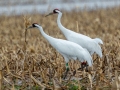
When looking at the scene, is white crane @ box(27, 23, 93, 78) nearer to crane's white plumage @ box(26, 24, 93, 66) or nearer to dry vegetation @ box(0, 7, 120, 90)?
crane's white plumage @ box(26, 24, 93, 66)

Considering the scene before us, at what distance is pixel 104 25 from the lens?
12898 millimetres

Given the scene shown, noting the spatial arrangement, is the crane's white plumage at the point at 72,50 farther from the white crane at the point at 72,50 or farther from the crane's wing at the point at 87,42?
the crane's wing at the point at 87,42

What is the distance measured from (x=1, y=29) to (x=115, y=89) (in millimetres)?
8516

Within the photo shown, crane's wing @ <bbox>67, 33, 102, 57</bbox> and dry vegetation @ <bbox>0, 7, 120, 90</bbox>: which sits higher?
crane's wing @ <bbox>67, 33, 102, 57</bbox>

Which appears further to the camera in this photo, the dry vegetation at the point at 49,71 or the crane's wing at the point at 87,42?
the crane's wing at the point at 87,42

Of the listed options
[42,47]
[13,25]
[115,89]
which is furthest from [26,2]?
[115,89]

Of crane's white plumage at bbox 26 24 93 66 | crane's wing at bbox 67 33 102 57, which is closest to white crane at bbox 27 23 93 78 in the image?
crane's white plumage at bbox 26 24 93 66

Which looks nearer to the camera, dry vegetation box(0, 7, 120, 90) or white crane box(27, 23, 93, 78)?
dry vegetation box(0, 7, 120, 90)

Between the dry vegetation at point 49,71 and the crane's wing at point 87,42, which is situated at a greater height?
the crane's wing at point 87,42

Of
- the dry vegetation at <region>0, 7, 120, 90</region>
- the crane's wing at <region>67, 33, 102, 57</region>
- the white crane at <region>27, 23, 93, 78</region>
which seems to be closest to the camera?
the dry vegetation at <region>0, 7, 120, 90</region>

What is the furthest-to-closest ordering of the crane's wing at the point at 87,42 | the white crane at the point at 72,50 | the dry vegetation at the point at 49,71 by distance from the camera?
1. the crane's wing at the point at 87,42
2. the white crane at the point at 72,50
3. the dry vegetation at the point at 49,71

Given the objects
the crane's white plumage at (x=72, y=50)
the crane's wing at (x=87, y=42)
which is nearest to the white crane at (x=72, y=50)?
the crane's white plumage at (x=72, y=50)

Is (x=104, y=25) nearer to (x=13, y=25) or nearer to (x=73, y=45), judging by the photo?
(x=13, y=25)

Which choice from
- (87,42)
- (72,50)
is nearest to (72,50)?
(72,50)
